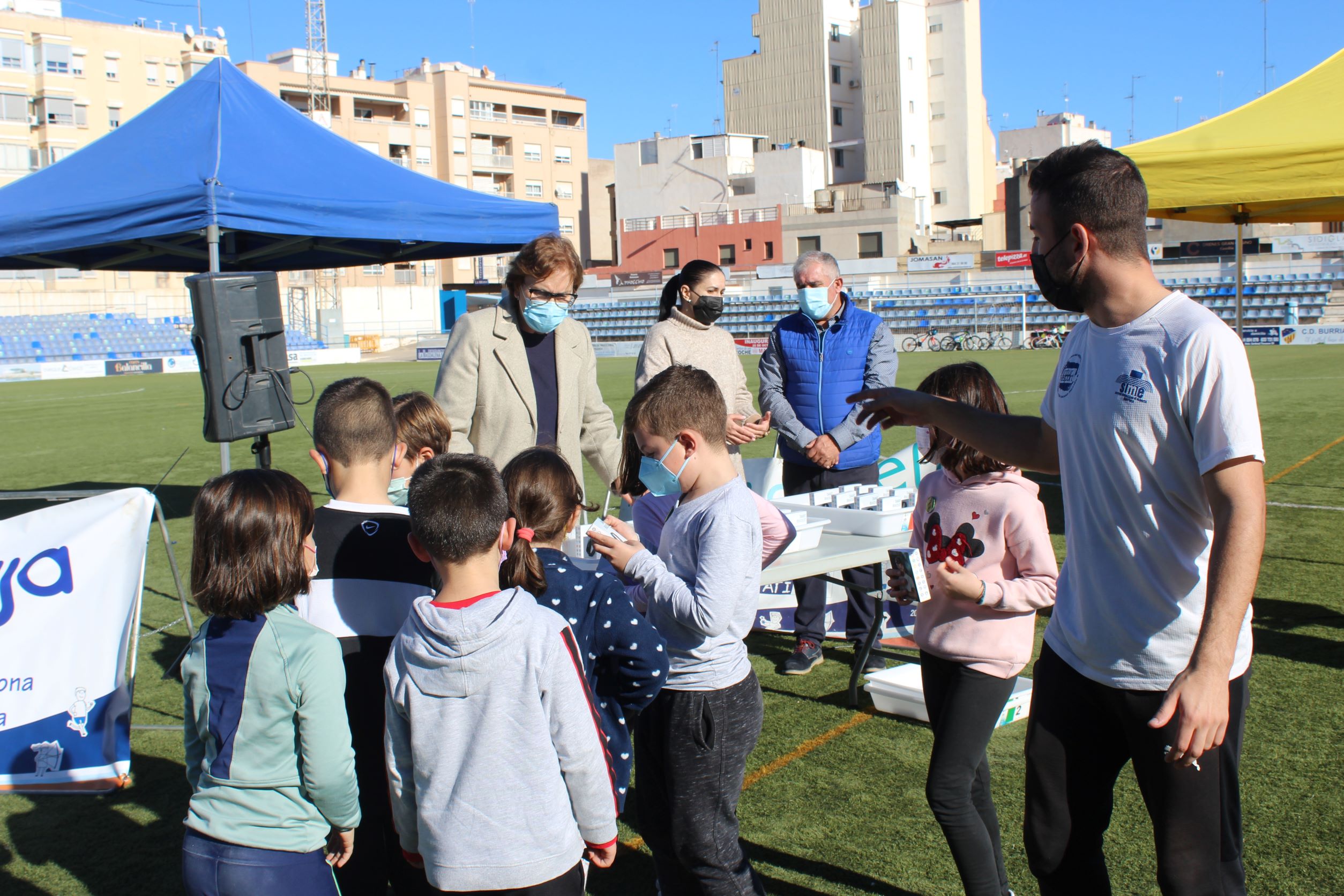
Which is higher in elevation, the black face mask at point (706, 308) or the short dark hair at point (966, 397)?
the black face mask at point (706, 308)

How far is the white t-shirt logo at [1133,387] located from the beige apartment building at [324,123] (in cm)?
5099

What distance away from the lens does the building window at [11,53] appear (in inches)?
2283

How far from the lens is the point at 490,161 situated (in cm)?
7381

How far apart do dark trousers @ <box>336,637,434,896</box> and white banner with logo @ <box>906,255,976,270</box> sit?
52.4 m

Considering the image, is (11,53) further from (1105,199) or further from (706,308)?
(1105,199)

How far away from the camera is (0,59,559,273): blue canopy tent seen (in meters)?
5.43

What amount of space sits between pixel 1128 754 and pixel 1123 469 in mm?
596

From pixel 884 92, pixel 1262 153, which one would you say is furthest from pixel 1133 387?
pixel 884 92

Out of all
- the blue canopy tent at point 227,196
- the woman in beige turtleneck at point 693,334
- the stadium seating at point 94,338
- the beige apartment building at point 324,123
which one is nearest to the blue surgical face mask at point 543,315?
the woman in beige turtleneck at point 693,334

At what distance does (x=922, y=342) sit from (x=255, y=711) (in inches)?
1617

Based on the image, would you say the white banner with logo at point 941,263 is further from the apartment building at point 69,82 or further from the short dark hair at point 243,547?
the short dark hair at point 243,547

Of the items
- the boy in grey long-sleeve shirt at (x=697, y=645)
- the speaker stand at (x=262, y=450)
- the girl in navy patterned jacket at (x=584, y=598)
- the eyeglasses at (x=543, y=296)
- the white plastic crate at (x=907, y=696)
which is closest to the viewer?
the girl in navy patterned jacket at (x=584, y=598)

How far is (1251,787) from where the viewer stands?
11.3ft

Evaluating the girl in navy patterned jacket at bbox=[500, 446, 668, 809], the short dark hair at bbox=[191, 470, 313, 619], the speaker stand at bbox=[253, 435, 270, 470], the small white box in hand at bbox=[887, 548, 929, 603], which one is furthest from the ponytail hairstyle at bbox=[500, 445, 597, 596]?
the speaker stand at bbox=[253, 435, 270, 470]
